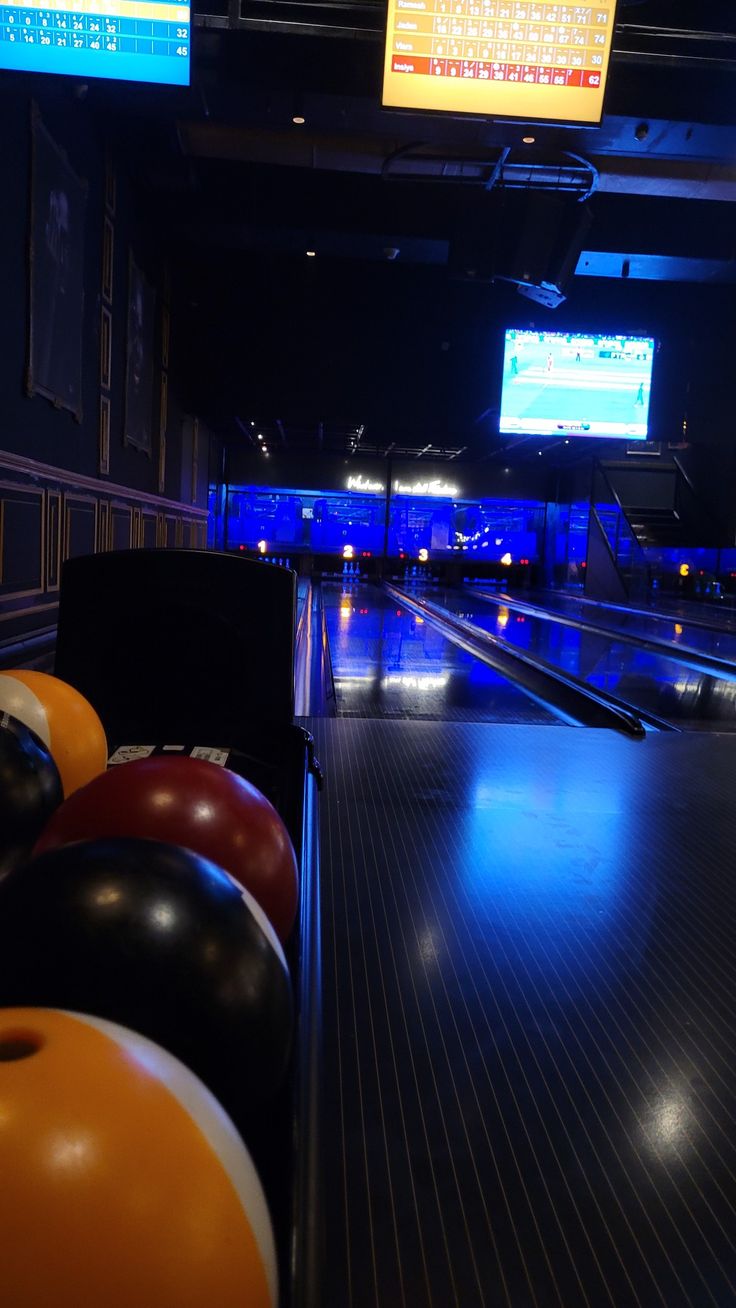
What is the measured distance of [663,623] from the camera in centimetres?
975

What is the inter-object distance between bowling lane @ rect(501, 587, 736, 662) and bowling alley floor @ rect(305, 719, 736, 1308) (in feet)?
16.3

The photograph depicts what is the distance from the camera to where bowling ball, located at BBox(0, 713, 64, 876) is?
129cm

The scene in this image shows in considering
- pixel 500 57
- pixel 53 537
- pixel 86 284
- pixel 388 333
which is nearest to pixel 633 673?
pixel 500 57

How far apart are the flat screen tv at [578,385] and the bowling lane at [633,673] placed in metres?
2.18

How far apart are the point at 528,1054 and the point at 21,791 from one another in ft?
2.89

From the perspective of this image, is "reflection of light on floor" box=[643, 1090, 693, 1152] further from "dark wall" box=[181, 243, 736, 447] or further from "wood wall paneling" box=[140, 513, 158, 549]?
"dark wall" box=[181, 243, 736, 447]

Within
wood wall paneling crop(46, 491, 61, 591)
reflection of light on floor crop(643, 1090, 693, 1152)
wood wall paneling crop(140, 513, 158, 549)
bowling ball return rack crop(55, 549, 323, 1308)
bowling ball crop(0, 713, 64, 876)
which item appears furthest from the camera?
wood wall paneling crop(140, 513, 158, 549)

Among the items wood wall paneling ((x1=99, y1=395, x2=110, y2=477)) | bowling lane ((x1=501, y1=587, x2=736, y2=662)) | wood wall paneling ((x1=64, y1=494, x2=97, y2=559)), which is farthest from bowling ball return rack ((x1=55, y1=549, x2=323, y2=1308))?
bowling lane ((x1=501, y1=587, x2=736, y2=662))

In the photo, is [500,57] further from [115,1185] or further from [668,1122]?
[115,1185]

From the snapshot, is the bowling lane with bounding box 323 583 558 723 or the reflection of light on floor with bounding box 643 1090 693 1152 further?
the bowling lane with bounding box 323 583 558 723

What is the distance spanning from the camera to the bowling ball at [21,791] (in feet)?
4.23

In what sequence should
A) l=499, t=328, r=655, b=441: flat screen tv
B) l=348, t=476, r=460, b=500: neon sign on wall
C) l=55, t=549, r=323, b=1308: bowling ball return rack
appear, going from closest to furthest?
1. l=55, t=549, r=323, b=1308: bowling ball return rack
2. l=499, t=328, r=655, b=441: flat screen tv
3. l=348, t=476, r=460, b=500: neon sign on wall

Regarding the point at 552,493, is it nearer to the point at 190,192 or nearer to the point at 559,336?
the point at 559,336

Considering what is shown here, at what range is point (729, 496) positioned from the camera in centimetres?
1241
